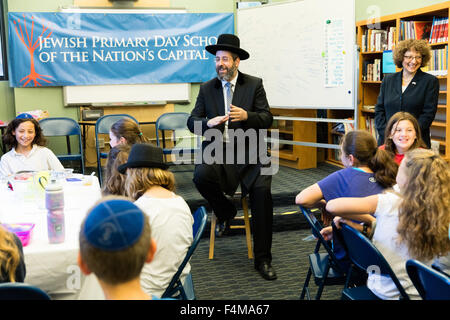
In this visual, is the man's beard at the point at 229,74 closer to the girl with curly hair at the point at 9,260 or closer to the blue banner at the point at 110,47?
the girl with curly hair at the point at 9,260

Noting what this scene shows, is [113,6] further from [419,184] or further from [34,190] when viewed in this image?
[419,184]

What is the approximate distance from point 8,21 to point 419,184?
5158mm

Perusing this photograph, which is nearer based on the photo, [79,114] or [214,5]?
[79,114]

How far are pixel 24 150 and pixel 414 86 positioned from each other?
3.00m

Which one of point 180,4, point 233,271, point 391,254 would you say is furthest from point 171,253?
point 180,4

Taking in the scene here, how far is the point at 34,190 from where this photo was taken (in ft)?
8.25

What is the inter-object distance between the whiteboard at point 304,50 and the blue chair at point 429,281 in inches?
138

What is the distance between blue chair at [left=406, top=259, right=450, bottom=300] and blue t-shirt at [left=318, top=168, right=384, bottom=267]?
0.79 meters

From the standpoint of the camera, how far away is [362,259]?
6.35ft

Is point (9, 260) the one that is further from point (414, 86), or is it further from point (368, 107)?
point (368, 107)

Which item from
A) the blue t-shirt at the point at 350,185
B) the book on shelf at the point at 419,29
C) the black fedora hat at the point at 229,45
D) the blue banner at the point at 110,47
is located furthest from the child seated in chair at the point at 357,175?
the blue banner at the point at 110,47

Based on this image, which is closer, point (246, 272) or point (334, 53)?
point (246, 272)

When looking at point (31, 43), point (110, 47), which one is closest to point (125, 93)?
point (110, 47)

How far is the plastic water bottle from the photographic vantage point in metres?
1.84
